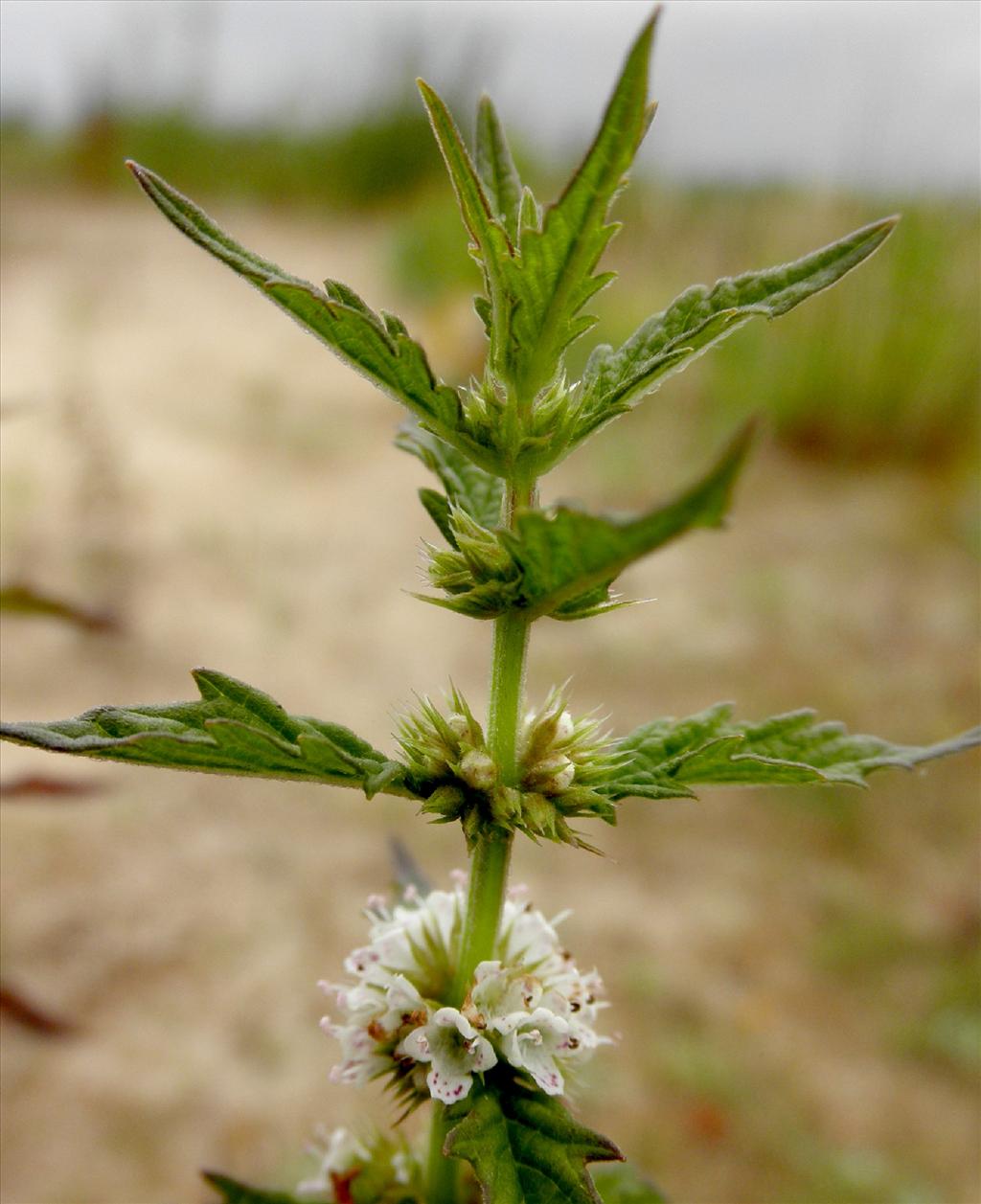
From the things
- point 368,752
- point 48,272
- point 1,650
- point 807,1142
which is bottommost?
point 807,1142

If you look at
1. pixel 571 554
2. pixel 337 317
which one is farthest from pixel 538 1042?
pixel 337 317

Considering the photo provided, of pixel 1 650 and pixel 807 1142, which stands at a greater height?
pixel 1 650

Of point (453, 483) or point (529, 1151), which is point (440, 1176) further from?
point (453, 483)

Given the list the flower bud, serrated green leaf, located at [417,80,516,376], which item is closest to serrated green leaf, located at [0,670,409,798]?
the flower bud

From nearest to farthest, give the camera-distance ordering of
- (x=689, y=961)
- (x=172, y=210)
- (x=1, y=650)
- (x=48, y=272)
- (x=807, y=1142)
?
(x=172, y=210) → (x=807, y=1142) → (x=689, y=961) → (x=1, y=650) → (x=48, y=272)

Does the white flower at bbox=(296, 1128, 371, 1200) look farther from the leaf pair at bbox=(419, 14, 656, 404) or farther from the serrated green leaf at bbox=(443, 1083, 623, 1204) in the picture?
the leaf pair at bbox=(419, 14, 656, 404)

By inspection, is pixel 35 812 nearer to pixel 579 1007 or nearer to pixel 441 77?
pixel 579 1007

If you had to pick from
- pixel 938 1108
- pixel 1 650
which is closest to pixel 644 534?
pixel 938 1108
